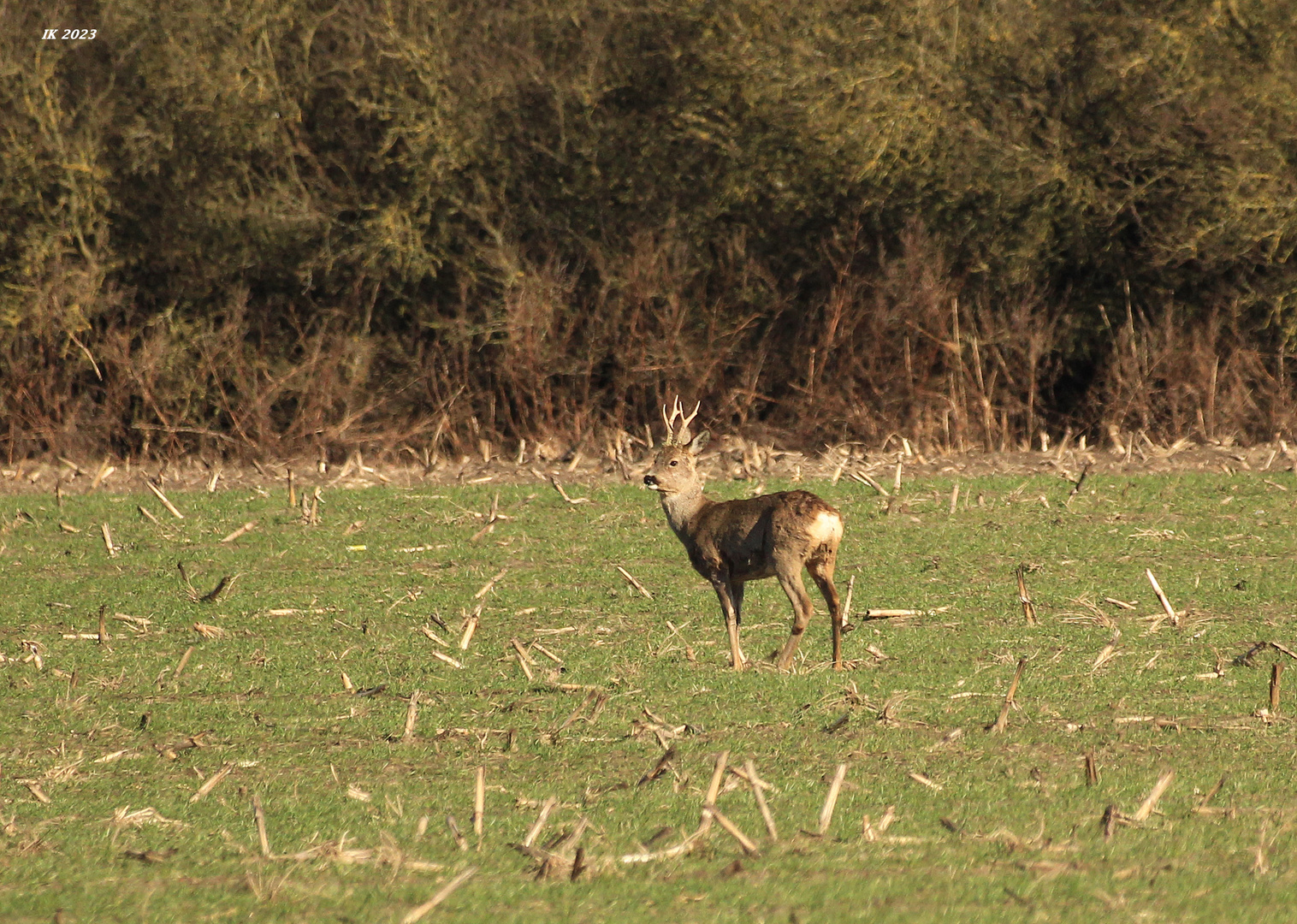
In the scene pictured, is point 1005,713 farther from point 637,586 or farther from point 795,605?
point 637,586

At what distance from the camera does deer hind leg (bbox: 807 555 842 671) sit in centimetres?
849

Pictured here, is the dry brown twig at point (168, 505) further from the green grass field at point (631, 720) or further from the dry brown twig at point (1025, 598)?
the dry brown twig at point (1025, 598)

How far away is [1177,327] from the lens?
706 inches

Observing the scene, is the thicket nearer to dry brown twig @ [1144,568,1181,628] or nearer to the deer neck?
dry brown twig @ [1144,568,1181,628]

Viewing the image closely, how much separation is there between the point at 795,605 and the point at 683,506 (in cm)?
132

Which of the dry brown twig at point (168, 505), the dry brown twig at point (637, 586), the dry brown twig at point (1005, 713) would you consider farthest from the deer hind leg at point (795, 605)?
the dry brown twig at point (168, 505)

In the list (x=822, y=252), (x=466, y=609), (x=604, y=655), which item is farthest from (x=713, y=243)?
(x=604, y=655)

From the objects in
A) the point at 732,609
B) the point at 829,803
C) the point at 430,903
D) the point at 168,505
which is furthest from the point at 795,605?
the point at 168,505

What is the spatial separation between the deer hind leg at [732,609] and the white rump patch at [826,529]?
→ 2.01 ft

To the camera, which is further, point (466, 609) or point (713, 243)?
point (713, 243)

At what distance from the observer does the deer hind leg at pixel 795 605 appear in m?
8.59

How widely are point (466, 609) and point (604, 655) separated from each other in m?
1.62

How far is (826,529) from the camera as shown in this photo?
8.67 m

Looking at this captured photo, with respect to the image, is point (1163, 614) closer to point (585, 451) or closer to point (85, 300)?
point (585, 451)
